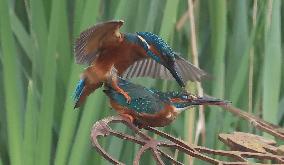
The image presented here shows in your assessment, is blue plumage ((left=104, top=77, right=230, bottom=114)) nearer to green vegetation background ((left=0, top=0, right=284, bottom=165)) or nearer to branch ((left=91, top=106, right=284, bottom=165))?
branch ((left=91, top=106, right=284, bottom=165))

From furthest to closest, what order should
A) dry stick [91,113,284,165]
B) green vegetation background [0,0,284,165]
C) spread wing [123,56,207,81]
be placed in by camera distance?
green vegetation background [0,0,284,165] < spread wing [123,56,207,81] < dry stick [91,113,284,165]

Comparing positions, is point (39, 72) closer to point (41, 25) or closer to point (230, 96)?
point (41, 25)

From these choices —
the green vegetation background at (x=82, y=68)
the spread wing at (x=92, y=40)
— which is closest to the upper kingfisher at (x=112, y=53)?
the spread wing at (x=92, y=40)

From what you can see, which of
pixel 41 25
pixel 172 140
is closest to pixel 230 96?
pixel 41 25

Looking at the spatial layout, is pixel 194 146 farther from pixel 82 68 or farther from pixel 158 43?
pixel 82 68

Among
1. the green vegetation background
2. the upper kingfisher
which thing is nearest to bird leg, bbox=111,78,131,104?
the upper kingfisher

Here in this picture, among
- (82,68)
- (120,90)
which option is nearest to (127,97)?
(120,90)
